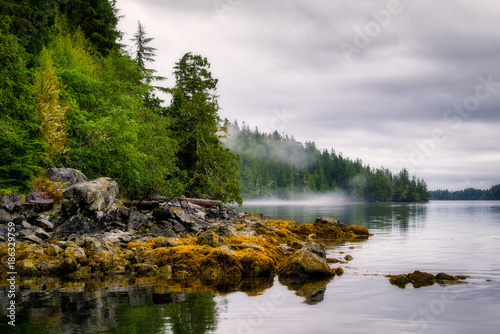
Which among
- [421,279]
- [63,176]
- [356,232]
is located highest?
[63,176]

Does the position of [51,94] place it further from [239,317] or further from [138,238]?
[239,317]

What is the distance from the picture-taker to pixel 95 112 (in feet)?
→ 92.9

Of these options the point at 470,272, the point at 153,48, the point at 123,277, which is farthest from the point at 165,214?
the point at 153,48

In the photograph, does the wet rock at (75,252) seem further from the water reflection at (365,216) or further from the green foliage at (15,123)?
the water reflection at (365,216)

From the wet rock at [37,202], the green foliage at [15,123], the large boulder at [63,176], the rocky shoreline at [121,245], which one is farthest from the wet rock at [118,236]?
the green foliage at [15,123]

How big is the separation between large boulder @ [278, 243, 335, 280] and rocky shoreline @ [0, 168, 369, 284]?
A: 30 mm

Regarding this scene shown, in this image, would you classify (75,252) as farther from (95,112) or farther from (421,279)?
(95,112)

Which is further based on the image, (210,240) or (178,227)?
(178,227)

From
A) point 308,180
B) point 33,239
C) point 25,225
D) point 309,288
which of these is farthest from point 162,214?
point 308,180

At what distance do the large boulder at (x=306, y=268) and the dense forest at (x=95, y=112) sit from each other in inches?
527

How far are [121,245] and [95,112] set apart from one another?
51.5ft

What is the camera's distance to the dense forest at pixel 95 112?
792 inches

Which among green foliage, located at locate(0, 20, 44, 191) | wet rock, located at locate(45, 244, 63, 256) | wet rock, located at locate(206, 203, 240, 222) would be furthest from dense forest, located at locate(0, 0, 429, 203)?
wet rock, located at locate(45, 244, 63, 256)

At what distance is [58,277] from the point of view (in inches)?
483
